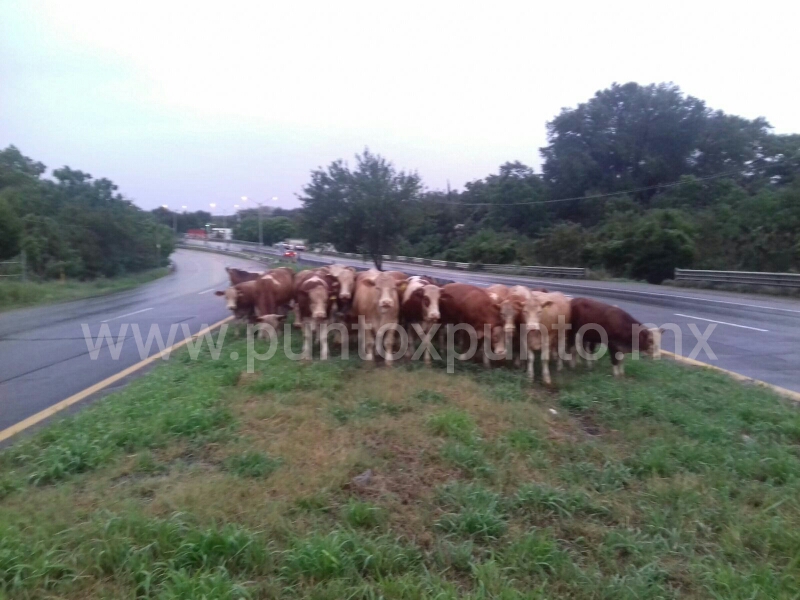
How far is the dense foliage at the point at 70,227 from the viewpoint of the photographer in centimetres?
3384

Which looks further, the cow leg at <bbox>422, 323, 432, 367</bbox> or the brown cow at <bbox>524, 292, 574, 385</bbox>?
the cow leg at <bbox>422, 323, 432, 367</bbox>

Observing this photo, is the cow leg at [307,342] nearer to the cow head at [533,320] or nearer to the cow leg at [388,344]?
the cow leg at [388,344]

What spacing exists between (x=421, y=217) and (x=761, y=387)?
57.0ft

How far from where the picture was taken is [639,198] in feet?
172

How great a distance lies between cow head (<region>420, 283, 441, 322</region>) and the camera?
9.38 metres

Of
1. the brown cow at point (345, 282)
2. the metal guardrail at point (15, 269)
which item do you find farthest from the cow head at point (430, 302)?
the metal guardrail at point (15, 269)

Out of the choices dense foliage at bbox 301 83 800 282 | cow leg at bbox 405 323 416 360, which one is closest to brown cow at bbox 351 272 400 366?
cow leg at bbox 405 323 416 360

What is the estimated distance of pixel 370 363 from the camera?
9680 mm

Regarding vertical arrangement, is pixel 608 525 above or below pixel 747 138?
below

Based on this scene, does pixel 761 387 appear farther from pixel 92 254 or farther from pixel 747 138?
pixel 747 138

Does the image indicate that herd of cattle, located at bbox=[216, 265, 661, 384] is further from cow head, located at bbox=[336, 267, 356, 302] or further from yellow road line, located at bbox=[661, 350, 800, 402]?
yellow road line, located at bbox=[661, 350, 800, 402]

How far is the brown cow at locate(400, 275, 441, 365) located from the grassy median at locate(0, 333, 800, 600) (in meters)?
1.85

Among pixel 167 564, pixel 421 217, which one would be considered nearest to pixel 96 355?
pixel 167 564

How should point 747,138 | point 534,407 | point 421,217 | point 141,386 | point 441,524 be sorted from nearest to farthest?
point 441,524 < point 534,407 < point 141,386 < point 421,217 < point 747,138
